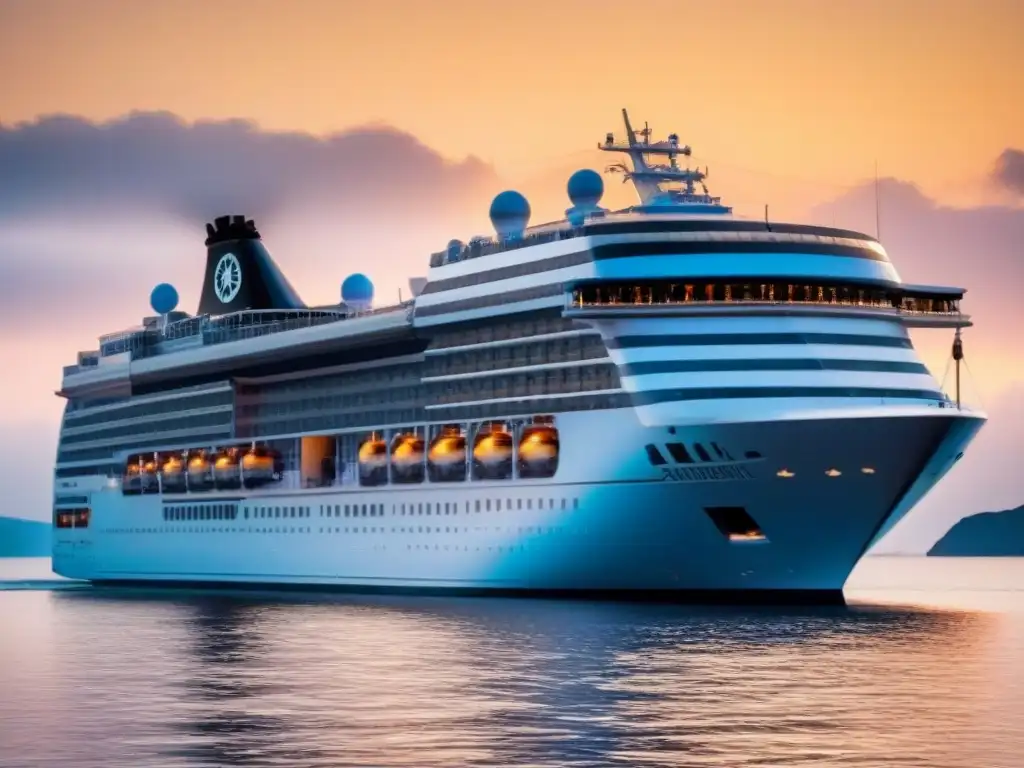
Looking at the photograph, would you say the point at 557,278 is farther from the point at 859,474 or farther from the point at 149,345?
the point at 149,345

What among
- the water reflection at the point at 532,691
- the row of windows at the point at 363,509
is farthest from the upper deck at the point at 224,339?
the water reflection at the point at 532,691

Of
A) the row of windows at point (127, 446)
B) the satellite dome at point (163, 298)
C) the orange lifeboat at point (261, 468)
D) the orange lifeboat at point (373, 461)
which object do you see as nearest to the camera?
the orange lifeboat at point (373, 461)

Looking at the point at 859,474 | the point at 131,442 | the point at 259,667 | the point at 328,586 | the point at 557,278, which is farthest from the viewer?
the point at 131,442

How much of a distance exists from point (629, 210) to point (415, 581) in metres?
16.6

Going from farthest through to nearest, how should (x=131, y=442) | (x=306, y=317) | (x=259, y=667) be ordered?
1. (x=131, y=442)
2. (x=306, y=317)
3. (x=259, y=667)

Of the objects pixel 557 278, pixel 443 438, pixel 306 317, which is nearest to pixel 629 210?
pixel 557 278

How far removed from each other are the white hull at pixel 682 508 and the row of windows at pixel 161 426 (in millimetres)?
20596

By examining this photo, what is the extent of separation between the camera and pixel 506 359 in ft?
239

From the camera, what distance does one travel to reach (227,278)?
107 m

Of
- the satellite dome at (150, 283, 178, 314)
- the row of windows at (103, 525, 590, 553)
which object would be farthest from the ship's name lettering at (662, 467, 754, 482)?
the satellite dome at (150, 283, 178, 314)

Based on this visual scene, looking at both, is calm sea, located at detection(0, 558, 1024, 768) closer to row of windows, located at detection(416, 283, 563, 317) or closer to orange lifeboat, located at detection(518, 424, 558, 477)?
orange lifeboat, located at detection(518, 424, 558, 477)

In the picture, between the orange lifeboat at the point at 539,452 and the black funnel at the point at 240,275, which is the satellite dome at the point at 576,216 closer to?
the orange lifeboat at the point at 539,452

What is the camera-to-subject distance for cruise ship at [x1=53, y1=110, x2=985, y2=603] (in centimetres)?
6350

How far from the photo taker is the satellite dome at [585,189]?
74.8 metres
